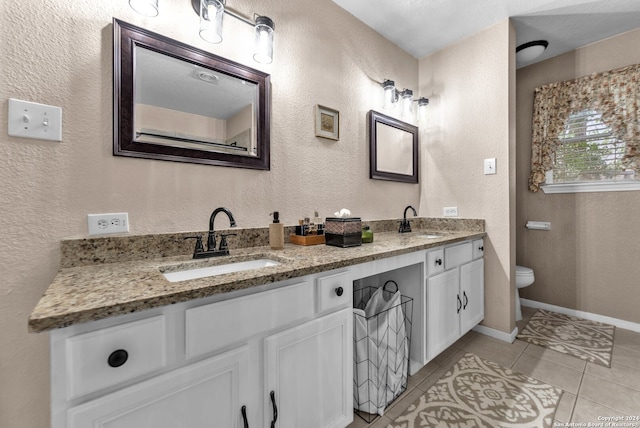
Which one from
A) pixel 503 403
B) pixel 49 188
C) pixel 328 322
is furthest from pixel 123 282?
pixel 503 403

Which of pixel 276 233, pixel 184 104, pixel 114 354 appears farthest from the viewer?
pixel 276 233

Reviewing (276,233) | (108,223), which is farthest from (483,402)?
(108,223)

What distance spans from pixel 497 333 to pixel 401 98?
2147 millimetres

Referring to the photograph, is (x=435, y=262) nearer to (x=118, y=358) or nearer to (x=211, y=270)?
(x=211, y=270)

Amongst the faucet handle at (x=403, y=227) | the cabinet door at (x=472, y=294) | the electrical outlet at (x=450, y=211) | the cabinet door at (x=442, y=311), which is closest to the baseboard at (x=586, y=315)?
the cabinet door at (x=472, y=294)

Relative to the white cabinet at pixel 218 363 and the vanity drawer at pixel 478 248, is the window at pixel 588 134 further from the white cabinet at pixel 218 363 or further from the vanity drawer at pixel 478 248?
the white cabinet at pixel 218 363

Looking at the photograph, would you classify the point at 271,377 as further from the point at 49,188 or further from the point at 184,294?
the point at 49,188

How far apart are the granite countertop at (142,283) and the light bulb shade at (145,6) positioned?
1.05 metres

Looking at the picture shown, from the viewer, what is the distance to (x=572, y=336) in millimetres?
2188

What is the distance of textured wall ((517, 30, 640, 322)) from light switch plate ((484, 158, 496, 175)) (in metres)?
0.94

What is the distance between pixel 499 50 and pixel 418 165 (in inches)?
42.7

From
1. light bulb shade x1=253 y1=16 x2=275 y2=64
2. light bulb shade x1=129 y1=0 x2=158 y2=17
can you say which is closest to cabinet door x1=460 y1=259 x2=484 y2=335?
light bulb shade x1=253 y1=16 x2=275 y2=64

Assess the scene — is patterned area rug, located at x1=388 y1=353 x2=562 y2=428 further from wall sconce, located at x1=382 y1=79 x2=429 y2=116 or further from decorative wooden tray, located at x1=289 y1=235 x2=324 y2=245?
wall sconce, located at x1=382 y1=79 x2=429 y2=116

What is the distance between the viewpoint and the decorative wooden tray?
5.19 ft
